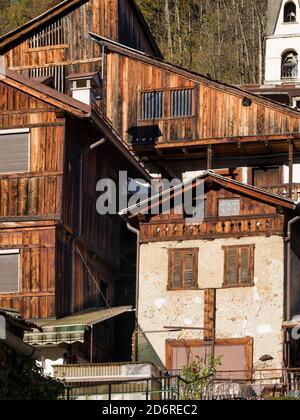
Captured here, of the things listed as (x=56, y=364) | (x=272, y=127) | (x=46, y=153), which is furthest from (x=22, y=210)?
(x=272, y=127)

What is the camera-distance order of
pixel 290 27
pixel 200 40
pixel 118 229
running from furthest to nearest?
1. pixel 200 40
2. pixel 290 27
3. pixel 118 229

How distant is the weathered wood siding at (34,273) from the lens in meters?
39.4

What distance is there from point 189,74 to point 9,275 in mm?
11380

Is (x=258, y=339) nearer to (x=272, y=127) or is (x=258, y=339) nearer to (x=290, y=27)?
(x=272, y=127)

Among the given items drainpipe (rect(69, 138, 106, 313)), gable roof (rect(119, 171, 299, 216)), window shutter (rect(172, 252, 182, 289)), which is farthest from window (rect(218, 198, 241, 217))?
drainpipe (rect(69, 138, 106, 313))

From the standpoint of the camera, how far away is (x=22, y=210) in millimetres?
40219

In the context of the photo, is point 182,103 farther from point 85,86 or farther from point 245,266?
point 245,266

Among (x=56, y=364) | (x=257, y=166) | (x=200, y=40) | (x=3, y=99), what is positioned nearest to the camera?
(x=56, y=364)

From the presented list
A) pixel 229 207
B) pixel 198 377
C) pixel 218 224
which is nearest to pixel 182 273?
pixel 218 224

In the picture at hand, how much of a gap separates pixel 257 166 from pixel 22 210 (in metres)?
11.0

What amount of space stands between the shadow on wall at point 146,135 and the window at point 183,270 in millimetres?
7652

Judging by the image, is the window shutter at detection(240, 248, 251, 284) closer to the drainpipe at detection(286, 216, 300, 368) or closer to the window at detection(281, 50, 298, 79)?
the drainpipe at detection(286, 216, 300, 368)

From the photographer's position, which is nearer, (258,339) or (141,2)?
(258,339)

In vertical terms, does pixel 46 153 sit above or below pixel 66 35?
below
